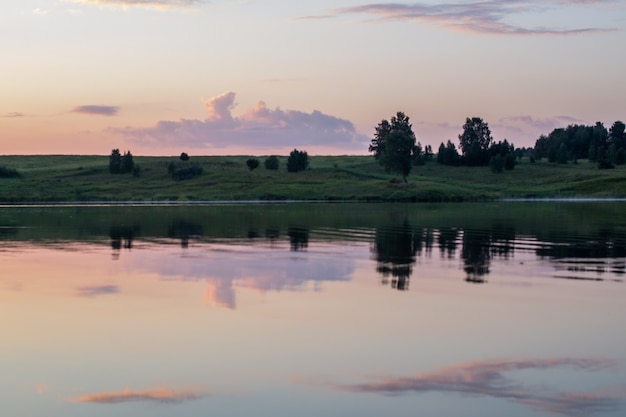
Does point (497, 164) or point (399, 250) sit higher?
point (497, 164)

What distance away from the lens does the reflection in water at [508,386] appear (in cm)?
1424

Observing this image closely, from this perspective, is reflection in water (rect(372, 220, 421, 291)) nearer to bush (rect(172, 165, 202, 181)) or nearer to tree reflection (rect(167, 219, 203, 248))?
tree reflection (rect(167, 219, 203, 248))

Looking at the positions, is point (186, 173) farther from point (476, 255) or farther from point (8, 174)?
point (476, 255)

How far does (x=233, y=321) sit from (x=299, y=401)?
7340 millimetres

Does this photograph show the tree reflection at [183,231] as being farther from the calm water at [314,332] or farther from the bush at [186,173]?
the bush at [186,173]

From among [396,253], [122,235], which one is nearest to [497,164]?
[122,235]

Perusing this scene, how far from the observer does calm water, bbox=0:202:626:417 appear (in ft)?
48.7

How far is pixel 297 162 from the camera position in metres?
168

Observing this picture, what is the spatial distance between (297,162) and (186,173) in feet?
79.1

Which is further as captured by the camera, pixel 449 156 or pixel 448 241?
pixel 449 156

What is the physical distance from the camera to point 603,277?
29.9 metres

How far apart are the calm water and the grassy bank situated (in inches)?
3607

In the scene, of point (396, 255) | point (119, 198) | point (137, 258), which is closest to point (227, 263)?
point (137, 258)

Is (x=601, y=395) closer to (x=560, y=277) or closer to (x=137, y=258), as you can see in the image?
(x=560, y=277)
